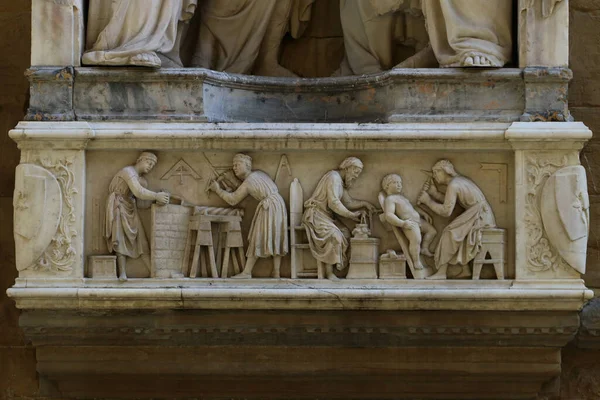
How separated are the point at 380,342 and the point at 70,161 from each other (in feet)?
7.49

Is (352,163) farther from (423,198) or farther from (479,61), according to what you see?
(479,61)

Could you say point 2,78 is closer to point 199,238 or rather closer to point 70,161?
point 70,161

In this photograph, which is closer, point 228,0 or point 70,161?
point 70,161

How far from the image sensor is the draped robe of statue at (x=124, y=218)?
10141mm

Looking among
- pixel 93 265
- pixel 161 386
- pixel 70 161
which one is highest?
pixel 70 161

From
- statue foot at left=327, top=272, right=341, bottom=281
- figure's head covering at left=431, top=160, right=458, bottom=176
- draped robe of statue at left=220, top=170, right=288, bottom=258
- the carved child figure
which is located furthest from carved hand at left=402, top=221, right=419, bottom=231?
draped robe of statue at left=220, top=170, right=288, bottom=258

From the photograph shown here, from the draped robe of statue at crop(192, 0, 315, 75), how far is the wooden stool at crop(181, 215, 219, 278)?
1.29m

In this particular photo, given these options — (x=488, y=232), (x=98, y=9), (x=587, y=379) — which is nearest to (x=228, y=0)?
(x=98, y=9)

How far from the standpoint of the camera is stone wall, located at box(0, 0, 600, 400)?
10812mm

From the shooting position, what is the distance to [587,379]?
1080cm

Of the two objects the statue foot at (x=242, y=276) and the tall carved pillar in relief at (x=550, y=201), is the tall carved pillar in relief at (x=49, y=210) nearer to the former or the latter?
the statue foot at (x=242, y=276)

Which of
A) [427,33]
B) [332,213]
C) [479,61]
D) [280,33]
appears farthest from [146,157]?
[479,61]

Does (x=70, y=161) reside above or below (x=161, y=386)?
above

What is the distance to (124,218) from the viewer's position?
33.4 ft
